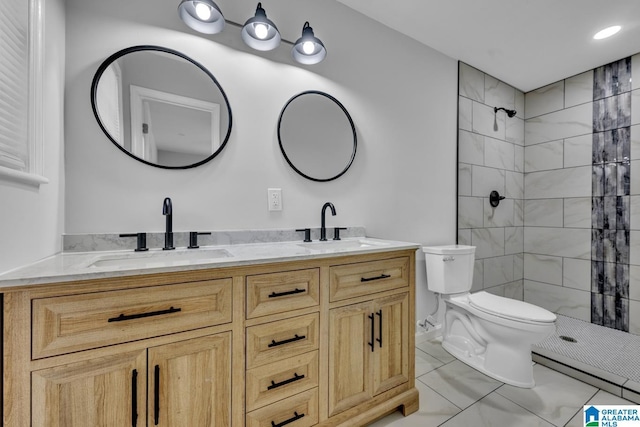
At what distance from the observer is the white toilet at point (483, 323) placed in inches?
66.8

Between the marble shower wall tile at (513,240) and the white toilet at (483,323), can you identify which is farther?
the marble shower wall tile at (513,240)

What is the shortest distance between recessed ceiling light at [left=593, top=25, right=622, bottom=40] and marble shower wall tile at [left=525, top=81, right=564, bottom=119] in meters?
0.73

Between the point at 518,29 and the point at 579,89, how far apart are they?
1236 mm

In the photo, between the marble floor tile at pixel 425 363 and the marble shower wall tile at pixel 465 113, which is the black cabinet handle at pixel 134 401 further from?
the marble shower wall tile at pixel 465 113

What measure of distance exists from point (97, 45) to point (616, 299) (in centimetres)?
419

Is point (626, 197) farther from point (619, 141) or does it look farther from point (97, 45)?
point (97, 45)

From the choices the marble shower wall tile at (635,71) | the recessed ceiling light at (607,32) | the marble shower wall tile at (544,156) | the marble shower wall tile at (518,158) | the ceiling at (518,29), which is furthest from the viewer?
the marble shower wall tile at (518,158)

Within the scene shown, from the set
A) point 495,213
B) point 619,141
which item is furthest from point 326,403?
point 619,141

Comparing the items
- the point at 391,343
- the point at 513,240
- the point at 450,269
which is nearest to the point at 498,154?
the point at 513,240

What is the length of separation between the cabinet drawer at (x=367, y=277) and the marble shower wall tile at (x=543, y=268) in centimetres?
242

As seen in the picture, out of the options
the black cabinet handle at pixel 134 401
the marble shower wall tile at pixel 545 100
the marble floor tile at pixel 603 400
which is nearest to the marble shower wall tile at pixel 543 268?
the marble floor tile at pixel 603 400

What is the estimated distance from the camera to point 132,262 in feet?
4.00

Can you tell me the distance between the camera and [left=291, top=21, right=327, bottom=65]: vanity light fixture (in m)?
1.63

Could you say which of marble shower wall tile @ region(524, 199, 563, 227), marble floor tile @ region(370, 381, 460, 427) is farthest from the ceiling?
marble floor tile @ region(370, 381, 460, 427)
